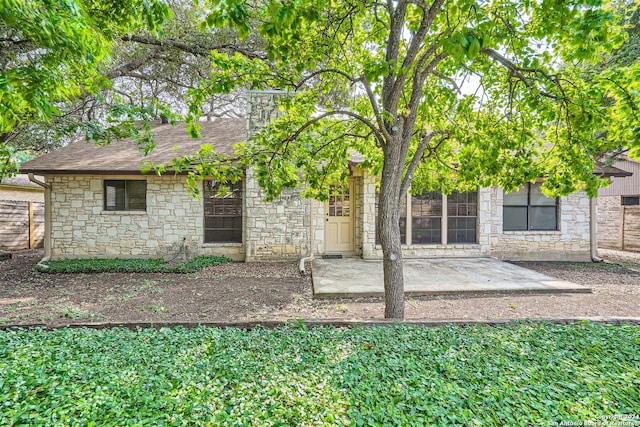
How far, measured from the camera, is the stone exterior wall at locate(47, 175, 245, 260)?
882 centimetres

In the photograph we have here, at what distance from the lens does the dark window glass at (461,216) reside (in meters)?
9.20

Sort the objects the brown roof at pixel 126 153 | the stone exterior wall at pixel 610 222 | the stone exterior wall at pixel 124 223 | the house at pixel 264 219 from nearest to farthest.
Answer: the brown roof at pixel 126 153, the house at pixel 264 219, the stone exterior wall at pixel 124 223, the stone exterior wall at pixel 610 222

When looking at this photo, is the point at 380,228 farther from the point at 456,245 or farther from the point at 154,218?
the point at 154,218

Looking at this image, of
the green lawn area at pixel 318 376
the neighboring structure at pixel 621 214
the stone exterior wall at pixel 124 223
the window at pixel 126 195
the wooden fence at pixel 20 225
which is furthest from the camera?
the wooden fence at pixel 20 225

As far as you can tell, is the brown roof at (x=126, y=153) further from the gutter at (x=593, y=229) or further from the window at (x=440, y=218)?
the gutter at (x=593, y=229)

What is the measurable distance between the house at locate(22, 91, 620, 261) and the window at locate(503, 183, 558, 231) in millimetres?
31

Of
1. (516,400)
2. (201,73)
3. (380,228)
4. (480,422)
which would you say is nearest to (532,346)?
(516,400)

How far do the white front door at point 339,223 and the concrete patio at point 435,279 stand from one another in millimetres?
992

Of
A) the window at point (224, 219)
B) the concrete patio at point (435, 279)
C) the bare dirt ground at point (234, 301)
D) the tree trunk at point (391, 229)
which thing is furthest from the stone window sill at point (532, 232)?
the window at point (224, 219)

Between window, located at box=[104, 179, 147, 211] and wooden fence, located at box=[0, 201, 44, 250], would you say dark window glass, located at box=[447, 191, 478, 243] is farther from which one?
wooden fence, located at box=[0, 201, 44, 250]

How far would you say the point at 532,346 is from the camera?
3.06 metres

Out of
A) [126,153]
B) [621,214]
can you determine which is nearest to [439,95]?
[126,153]

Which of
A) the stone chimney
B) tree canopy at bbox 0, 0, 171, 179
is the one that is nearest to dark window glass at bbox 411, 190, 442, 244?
the stone chimney

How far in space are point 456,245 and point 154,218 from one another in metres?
9.04
